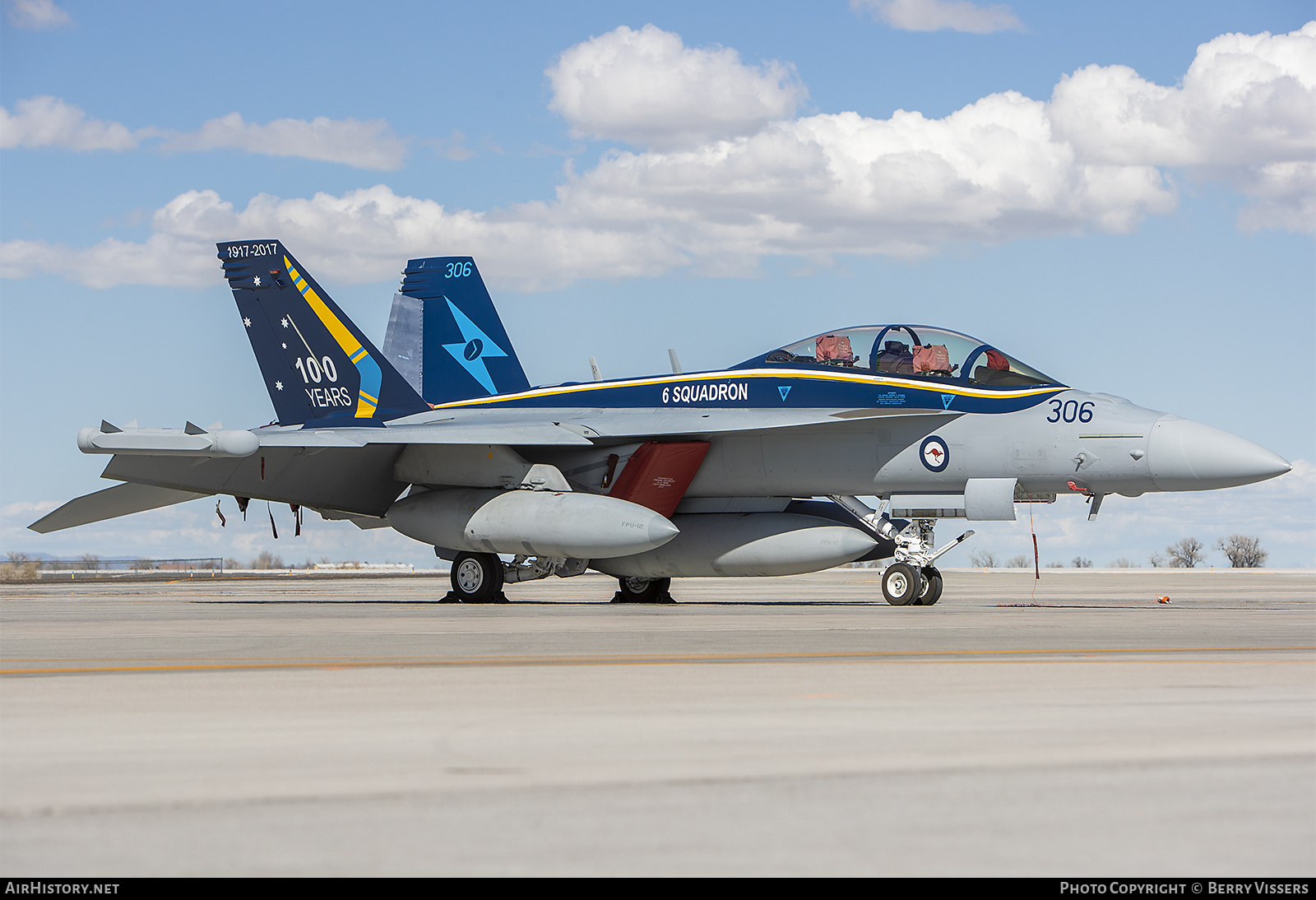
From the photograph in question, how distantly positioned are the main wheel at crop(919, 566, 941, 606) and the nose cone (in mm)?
3020

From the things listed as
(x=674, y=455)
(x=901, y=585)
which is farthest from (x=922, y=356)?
(x=674, y=455)

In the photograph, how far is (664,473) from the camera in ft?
64.0

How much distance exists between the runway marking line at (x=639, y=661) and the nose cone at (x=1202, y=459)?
22.5ft

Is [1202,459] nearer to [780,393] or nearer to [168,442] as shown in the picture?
[780,393]

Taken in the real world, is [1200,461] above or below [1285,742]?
above

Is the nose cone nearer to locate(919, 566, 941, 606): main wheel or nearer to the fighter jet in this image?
the fighter jet

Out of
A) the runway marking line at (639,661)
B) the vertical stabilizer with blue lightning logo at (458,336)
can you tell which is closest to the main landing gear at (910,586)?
the runway marking line at (639,661)

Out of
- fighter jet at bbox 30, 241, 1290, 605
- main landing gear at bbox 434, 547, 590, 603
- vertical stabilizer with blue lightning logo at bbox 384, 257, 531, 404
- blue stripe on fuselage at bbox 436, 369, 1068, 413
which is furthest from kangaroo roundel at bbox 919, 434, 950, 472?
vertical stabilizer with blue lightning logo at bbox 384, 257, 531, 404

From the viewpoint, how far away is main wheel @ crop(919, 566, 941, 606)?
18.1 m

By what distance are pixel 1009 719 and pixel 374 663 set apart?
4563 millimetres

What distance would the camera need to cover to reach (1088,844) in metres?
3.61
